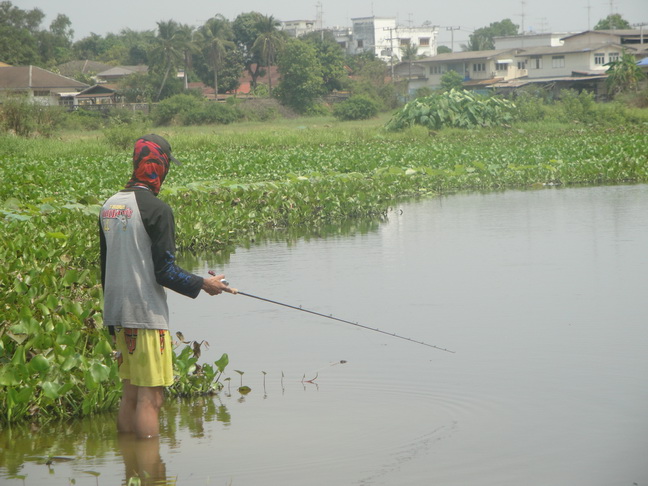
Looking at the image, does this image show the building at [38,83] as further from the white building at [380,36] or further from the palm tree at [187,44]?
the white building at [380,36]

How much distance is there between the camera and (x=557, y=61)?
58.6 meters

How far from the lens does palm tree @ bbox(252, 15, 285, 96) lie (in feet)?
207

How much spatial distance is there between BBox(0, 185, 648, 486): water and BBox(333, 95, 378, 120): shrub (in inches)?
1456

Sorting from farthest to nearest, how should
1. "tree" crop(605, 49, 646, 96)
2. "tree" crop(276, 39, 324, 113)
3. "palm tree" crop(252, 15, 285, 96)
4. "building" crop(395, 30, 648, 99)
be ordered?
"palm tree" crop(252, 15, 285, 96), "building" crop(395, 30, 648, 99), "tree" crop(276, 39, 324, 113), "tree" crop(605, 49, 646, 96)

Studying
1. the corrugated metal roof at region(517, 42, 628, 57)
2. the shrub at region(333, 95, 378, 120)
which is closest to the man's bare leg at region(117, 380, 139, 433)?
the shrub at region(333, 95, 378, 120)

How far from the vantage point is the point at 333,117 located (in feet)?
165

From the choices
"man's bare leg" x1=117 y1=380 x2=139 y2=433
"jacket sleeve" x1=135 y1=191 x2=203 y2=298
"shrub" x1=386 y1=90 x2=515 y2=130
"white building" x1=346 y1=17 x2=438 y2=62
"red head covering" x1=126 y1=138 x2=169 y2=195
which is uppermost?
"white building" x1=346 y1=17 x2=438 y2=62

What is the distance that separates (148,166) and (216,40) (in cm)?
5790

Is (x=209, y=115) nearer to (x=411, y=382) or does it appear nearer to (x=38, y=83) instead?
(x=38, y=83)

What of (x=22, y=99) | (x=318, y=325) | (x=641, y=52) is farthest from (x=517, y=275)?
(x=641, y=52)

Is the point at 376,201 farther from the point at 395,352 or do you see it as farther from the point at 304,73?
the point at 304,73

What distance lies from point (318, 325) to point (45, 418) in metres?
2.92

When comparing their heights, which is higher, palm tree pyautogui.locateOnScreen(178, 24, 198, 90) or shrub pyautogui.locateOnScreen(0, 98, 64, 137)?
palm tree pyautogui.locateOnScreen(178, 24, 198, 90)

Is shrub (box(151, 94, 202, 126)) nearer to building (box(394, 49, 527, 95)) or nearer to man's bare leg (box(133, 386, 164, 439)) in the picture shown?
building (box(394, 49, 527, 95))
